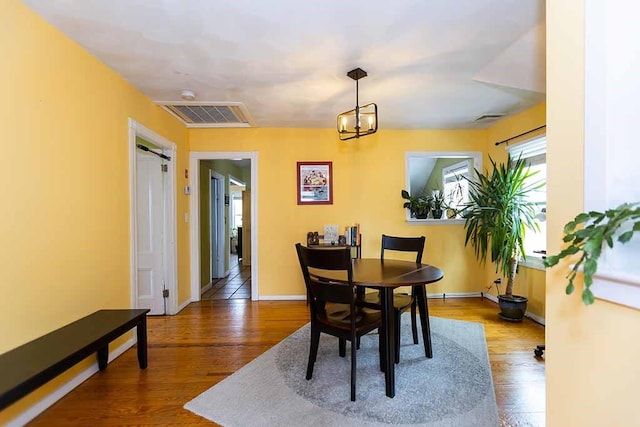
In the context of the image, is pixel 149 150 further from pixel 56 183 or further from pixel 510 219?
pixel 510 219

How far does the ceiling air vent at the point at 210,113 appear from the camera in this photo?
3125 mm

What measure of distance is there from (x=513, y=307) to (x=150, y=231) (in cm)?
397

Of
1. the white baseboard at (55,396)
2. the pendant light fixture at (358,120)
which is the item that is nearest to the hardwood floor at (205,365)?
the white baseboard at (55,396)

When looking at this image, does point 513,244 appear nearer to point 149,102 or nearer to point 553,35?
point 553,35

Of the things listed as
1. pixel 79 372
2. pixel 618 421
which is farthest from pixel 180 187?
pixel 618 421

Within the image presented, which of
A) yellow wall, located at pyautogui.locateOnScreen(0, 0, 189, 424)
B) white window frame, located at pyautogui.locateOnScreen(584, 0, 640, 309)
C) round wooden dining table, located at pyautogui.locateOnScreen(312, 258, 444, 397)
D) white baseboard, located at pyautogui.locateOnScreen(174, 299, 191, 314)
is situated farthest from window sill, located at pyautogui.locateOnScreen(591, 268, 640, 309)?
white baseboard, located at pyautogui.locateOnScreen(174, 299, 191, 314)

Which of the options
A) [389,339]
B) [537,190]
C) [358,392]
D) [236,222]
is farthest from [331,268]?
[236,222]

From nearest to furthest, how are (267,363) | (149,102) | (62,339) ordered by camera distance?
(62,339) < (267,363) < (149,102)

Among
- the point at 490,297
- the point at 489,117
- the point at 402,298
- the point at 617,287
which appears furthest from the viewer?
the point at 490,297

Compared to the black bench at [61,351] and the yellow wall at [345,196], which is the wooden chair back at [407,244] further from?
the black bench at [61,351]

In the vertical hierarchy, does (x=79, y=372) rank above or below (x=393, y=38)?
below

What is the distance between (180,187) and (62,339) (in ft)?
7.23

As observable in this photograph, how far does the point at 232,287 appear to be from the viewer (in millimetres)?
4855

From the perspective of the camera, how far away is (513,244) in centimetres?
311
